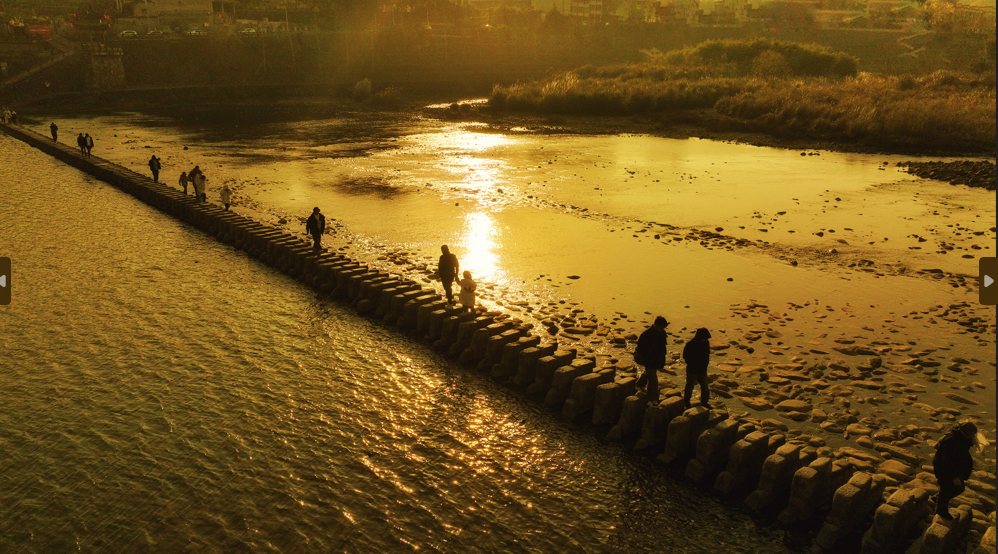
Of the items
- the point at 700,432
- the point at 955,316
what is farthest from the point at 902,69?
the point at 700,432

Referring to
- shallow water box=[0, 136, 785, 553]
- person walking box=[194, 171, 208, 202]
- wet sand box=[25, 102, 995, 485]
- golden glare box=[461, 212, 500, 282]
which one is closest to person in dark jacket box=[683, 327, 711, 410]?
wet sand box=[25, 102, 995, 485]

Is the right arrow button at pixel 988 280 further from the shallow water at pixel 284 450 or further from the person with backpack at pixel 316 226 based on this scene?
the person with backpack at pixel 316 226

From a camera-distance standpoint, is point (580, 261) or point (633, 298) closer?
point (633, 298)

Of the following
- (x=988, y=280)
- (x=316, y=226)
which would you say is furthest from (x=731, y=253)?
(x=988, y=280)

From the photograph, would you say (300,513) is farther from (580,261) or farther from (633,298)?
(580,261)

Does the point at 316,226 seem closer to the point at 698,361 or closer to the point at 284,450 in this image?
the point at 284,450
